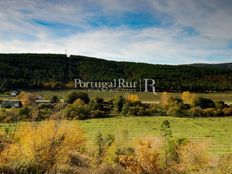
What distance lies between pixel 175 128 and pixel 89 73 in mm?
82923

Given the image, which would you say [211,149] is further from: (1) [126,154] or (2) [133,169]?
(2) [133,169]

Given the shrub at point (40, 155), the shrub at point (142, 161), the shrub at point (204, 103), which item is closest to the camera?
the shrub at point (40, 155)

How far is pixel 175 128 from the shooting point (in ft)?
251

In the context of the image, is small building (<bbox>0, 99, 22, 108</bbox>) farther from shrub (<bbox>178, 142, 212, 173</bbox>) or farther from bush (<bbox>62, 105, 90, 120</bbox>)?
shrub (<bbox>178, 142, 212, 173</bbox>)

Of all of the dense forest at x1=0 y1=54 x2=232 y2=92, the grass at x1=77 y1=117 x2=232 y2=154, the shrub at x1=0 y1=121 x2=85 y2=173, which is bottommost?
the grass at x1=77 y1=117 x2=232 y2=154

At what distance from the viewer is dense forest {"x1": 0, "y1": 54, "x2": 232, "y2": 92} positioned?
131 metres

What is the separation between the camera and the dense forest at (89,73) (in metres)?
131

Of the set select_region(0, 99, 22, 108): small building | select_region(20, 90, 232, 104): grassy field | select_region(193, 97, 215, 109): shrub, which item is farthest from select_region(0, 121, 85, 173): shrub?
select_region(20, 90, 232, 104): grassy field

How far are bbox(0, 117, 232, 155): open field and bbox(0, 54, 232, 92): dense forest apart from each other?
4490cm

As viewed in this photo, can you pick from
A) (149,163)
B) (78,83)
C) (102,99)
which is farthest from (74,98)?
(149,163)

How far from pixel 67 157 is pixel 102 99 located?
237 ft

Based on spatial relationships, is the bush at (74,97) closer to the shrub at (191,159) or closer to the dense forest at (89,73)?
the dense forest at (89,73)

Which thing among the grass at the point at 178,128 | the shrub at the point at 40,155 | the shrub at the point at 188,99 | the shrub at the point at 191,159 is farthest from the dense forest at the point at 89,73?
the shrub at the point at 40,155

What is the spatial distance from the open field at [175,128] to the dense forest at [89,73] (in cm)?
4490
